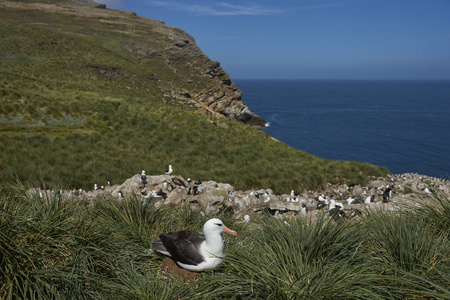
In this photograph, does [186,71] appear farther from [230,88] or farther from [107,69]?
[107,69]

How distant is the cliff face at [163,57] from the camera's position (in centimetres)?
6806

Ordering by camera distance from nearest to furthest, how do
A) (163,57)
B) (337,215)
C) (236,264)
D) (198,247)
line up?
(236,264) → (198,247) → (337,215) → (163,57)

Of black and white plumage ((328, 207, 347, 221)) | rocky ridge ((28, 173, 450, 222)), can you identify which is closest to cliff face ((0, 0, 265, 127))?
rocky ridge ((28, 173, 450, 222))

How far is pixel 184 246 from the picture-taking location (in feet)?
14.7

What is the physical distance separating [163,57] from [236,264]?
81.2 metres

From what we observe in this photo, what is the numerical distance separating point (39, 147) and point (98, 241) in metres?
13.1

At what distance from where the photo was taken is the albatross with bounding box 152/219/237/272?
4.25 m

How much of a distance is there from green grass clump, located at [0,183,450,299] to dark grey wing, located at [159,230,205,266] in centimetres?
30

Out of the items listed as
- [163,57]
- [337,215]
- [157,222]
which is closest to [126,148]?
[157,222]

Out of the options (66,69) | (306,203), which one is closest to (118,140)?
(306,203)

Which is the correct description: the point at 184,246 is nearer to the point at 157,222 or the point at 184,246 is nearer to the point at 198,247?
the point at 198,247

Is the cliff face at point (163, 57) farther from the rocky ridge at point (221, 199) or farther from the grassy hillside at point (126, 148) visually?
the rocky ridge at point (221, 199)

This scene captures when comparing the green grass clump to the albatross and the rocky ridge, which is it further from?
the rocky ridge

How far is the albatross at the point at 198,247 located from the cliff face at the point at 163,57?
48.9 m
